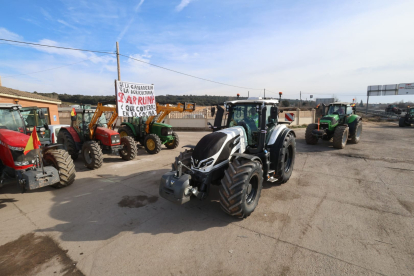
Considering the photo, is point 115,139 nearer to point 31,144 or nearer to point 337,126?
point 31,144

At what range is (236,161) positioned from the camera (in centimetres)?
369

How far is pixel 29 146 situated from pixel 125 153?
156 inches

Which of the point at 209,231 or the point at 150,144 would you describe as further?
the point at 150,144

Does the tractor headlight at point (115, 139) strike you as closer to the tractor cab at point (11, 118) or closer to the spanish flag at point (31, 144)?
the tractor cab at point (11, 118)

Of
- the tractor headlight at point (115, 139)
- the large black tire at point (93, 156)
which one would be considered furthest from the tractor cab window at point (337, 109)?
the large black tire at point (93, 156)

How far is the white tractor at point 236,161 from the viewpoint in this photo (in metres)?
3.41

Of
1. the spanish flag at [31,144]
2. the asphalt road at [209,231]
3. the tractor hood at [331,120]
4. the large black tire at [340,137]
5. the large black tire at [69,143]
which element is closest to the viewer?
the asphalt road at [209,231]

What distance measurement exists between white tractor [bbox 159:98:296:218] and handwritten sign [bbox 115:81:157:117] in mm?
4154

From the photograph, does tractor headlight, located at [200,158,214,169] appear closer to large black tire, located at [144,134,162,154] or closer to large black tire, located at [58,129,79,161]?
large black tire, located at [144,134,162,154]

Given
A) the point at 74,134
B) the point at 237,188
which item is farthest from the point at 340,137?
the point at 74,134

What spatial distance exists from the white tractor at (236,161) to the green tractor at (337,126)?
17.6ft

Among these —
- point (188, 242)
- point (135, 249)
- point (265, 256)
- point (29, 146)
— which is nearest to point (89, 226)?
point (135, 249)

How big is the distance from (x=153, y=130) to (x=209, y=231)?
737cm

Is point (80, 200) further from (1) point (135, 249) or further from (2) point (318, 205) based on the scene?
(2) point (318, 205)
